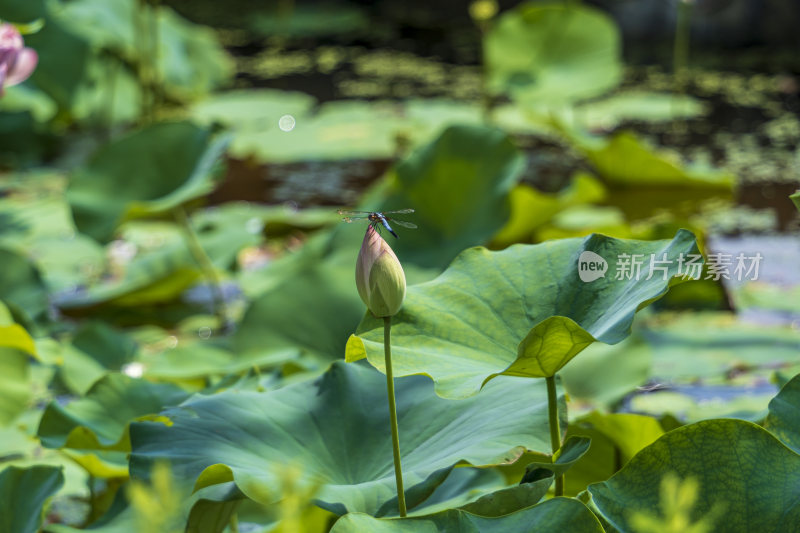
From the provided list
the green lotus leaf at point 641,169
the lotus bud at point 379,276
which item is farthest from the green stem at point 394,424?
the green lotus leaf at point 641,169

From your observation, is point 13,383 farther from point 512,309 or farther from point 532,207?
point 532,207

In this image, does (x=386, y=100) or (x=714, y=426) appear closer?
(x=714, y=426)

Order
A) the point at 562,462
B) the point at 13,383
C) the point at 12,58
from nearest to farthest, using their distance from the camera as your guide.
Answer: the point at 562,462, the point at 12,58, the point at 13,383

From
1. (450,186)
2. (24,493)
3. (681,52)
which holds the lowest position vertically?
(681,52)

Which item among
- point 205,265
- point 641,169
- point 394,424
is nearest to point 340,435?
point 394,424

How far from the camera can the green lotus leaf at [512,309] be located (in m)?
0.78

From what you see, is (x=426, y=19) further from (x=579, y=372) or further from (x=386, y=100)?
(x=579, y=372)

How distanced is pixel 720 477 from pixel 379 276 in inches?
12.3

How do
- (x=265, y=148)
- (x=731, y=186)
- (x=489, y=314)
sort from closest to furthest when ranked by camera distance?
(x=489, y=314), (x=731, y=186), (x=265, y=148)

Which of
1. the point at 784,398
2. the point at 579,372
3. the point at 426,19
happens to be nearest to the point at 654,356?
the point at 579,372

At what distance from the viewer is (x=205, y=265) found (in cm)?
192

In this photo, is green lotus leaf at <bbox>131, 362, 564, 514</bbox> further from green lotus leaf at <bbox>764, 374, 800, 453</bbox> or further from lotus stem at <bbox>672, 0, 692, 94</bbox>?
lotus stem at <bbox>672, 0, 692, 94</bbox>

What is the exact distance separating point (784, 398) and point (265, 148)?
7.96ft

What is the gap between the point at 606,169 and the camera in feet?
8.34
